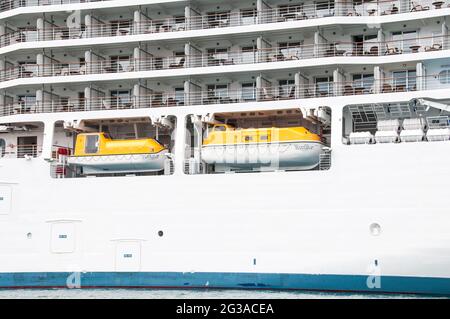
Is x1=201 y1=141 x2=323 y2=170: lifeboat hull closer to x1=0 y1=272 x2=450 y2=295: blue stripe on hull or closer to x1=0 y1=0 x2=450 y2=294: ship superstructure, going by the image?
x1=0 y1=0 x2=450 y2=294: ship superstructure

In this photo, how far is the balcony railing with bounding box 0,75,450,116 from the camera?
25062 millimetres

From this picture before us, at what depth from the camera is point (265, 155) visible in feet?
80.5

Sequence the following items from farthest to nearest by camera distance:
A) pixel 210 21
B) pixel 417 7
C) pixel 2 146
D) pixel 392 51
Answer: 1. pixel 2 146
2. pixel 210 21
3. pixel 417 7
4. pixel 392 51

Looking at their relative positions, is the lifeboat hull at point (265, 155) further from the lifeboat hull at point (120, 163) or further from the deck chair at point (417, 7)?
the deck chair at point (417, 7)

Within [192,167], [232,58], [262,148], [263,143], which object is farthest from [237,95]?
[192,167]

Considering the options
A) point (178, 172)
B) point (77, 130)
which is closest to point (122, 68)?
point (77, 130)

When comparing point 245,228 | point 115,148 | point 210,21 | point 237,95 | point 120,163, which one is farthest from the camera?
point 210,21

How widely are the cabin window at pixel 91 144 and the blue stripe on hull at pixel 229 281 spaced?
4714 mm

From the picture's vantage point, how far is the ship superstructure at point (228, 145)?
22781 millimetres

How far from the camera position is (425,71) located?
2470 centimetres

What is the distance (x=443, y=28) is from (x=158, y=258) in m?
13.1

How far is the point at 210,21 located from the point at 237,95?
335cm

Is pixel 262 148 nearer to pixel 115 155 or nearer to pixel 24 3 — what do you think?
pixel 115 155
